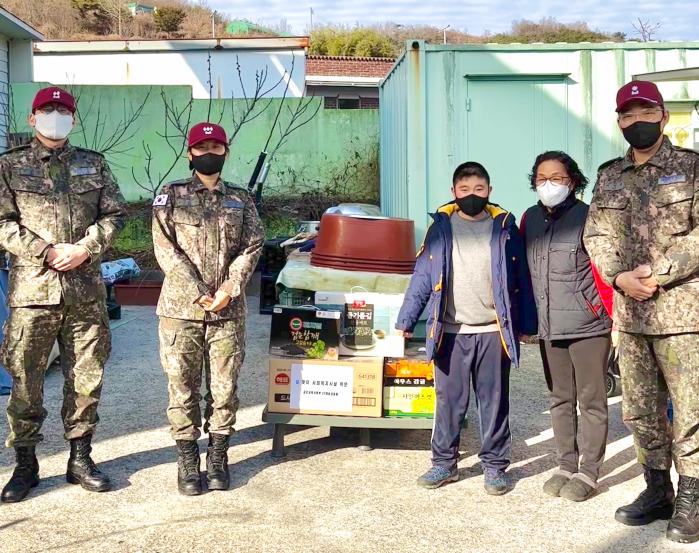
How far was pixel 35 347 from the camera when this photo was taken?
434cm

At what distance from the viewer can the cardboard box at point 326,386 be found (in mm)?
5102

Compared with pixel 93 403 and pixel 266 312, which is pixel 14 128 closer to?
pixel 266 312

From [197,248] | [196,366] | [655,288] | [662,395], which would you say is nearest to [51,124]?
[197,248]

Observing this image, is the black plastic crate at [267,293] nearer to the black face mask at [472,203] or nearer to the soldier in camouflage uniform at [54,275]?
the soldier in camouflage uniform at [54,275]

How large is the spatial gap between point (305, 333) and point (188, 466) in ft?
3.59

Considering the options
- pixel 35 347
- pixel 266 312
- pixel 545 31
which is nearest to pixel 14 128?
pixel 266 312

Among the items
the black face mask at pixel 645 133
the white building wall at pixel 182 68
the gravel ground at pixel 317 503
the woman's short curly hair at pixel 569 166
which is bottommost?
the gravel ground at pixel 317 503

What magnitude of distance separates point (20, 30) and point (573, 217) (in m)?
11.2

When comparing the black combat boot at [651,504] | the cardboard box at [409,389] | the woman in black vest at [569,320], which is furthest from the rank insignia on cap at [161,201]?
the black combat boot at [651,504]

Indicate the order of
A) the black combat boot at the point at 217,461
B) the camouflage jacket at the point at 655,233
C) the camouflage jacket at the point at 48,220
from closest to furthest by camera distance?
the camouflage jacket at the point at 655,233, the camouflage jacket at the point at 48,220, the black combat boot at the point at 217,461

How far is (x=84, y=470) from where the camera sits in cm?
450

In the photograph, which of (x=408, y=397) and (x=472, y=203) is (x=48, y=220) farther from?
(x=408, y=397)

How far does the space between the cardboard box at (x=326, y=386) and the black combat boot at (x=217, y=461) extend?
1.91 feet

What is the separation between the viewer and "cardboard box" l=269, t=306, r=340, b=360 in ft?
16.8
